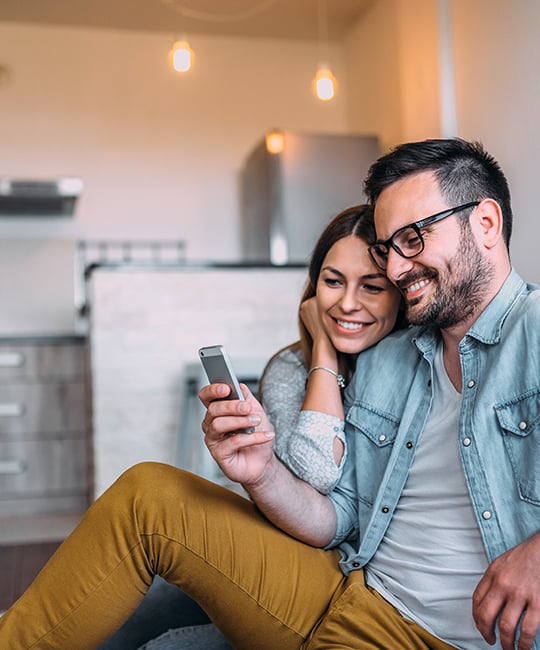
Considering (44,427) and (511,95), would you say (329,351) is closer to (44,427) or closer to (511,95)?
(511,95)

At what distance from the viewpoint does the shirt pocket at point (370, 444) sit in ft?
4.56

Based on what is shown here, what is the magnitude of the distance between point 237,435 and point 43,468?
11.2 feet

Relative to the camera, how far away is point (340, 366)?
5.19ft

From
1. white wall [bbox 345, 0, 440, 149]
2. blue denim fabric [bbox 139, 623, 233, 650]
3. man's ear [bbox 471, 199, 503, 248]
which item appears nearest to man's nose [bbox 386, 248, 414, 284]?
man's ear [bbox 471, 199, 503, 248]

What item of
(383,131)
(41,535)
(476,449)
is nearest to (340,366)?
(476,449)

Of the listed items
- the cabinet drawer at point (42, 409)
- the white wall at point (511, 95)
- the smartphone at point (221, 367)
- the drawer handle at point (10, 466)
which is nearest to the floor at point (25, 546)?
the drawer handle at point (10, 466)

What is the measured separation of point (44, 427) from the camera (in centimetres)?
439

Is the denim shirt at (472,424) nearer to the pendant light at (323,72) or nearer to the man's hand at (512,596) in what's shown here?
the man's hand at (512,596)

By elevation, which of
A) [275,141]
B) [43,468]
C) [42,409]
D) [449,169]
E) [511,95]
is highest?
[275,141]

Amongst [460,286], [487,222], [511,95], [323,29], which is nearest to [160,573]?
[460,286]

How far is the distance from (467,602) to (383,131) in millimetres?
4264

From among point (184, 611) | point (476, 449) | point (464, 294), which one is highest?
point (464, 294)

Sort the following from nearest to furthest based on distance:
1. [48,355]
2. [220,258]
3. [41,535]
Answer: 1. [41,535]
2. [48,355]
3. [220,258]

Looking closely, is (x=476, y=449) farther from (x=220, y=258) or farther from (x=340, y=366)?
(x=220, y=258)
